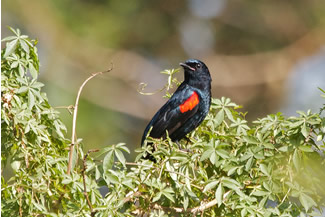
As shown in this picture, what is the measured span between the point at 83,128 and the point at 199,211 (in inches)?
207

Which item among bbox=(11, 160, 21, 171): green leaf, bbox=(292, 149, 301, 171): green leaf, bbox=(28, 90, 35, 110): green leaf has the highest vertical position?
bbox=(292, 149, 301, 171): green leaf

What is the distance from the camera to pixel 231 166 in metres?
2.71

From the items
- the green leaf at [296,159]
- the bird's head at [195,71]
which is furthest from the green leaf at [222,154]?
the bird's head at [195,71]

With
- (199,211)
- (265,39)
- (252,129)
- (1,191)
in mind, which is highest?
(265,39)

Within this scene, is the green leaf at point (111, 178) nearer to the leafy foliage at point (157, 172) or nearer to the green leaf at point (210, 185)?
the leafy foliage at point (157, 172)

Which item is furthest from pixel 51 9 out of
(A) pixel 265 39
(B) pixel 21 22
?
(A) pixel 265 39

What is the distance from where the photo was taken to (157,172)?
2.72 meters

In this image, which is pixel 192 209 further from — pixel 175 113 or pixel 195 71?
pixel 195 71

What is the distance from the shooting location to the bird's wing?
14.9ft

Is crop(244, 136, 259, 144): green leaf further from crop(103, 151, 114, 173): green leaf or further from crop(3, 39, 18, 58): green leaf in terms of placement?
crop(3, 39, 18, 58): green leaf

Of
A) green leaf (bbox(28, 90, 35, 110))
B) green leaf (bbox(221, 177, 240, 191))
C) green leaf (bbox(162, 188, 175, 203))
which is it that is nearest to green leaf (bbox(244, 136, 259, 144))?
green leaf (bbox(221, 177, 240, 191))

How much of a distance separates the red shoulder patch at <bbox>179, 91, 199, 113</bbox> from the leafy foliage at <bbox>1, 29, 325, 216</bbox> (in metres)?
1.73

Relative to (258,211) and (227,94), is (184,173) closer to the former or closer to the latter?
(258,211)

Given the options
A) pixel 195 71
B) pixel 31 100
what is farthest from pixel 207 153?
pixel 195 71
